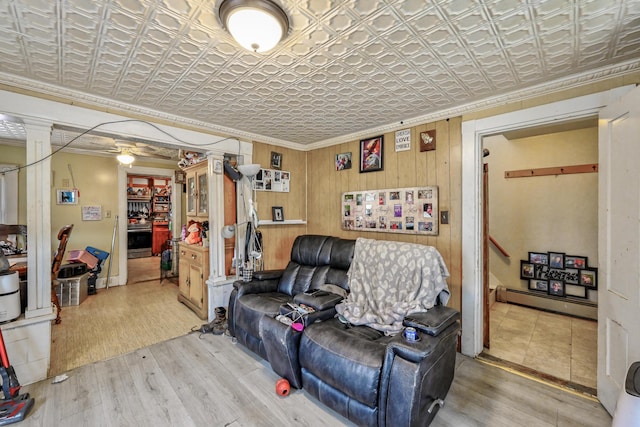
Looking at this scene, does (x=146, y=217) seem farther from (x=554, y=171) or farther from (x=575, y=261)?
(x=575, y=261)

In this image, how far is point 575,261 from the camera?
11.4 ft

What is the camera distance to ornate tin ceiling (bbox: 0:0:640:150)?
130 centimetres

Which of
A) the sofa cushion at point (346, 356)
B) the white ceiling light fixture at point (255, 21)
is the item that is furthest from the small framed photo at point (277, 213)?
the white ceiling light fixture at point (255, 21)

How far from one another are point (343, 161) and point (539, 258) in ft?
10.3

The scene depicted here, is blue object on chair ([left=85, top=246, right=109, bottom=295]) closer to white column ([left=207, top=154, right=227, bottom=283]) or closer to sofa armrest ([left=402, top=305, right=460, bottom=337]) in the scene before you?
white column ([left=207, top=154, right=227, bottom=283])

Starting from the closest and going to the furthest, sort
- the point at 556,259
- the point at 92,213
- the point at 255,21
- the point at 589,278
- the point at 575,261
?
the point at 255,21 < the point at 589,278 < the point at 575,261 < the point at 556,259 < the point at 92,213

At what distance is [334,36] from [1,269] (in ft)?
9.92

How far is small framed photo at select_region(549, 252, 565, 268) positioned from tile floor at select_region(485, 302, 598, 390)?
659mm

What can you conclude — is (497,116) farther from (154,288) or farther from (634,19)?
(154,288)

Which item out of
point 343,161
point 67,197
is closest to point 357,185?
point 343,161

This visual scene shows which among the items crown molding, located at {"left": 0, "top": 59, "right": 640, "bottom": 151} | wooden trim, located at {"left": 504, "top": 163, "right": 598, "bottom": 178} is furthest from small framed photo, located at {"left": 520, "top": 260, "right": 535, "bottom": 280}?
crown molding, located at {"left": 0, "top": 59, "right": 640, "bottom": 151}

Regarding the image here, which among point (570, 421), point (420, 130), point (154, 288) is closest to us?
point (570, 421)

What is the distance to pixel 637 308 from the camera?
4.84 ft

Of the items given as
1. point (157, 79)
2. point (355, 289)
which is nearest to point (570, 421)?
point (355, 289)
